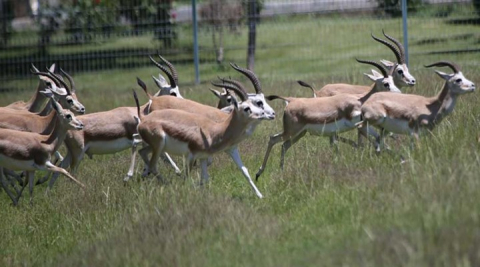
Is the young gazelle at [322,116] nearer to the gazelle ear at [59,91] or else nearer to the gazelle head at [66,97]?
the gazelle head at [66,97]

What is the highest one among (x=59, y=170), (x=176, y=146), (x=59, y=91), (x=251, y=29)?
(x=251, y=29)

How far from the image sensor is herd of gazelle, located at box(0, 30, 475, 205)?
34.6 ft

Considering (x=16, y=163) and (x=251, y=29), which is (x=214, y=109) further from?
(x=251, y=29)

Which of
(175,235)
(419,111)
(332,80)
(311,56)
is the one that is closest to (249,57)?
(311,56)

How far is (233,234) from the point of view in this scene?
8.13 metres

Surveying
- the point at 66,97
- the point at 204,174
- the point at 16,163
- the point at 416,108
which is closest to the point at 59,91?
the point at 66,97

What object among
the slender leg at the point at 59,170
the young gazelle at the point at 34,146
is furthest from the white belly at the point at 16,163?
the slender leg at the point at 59,170

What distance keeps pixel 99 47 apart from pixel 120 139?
11.9 meters

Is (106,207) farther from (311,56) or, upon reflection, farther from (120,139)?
(311,56)

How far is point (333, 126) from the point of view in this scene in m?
11.3

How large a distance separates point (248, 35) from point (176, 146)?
A: 45.0 feet

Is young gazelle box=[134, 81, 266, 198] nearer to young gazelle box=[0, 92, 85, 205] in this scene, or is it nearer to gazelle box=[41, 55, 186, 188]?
young gazelle box=[0, 92, 85, 205]

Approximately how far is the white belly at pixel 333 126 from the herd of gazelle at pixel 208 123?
0.01m

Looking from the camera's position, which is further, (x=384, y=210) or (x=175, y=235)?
(x=175, y=235)
